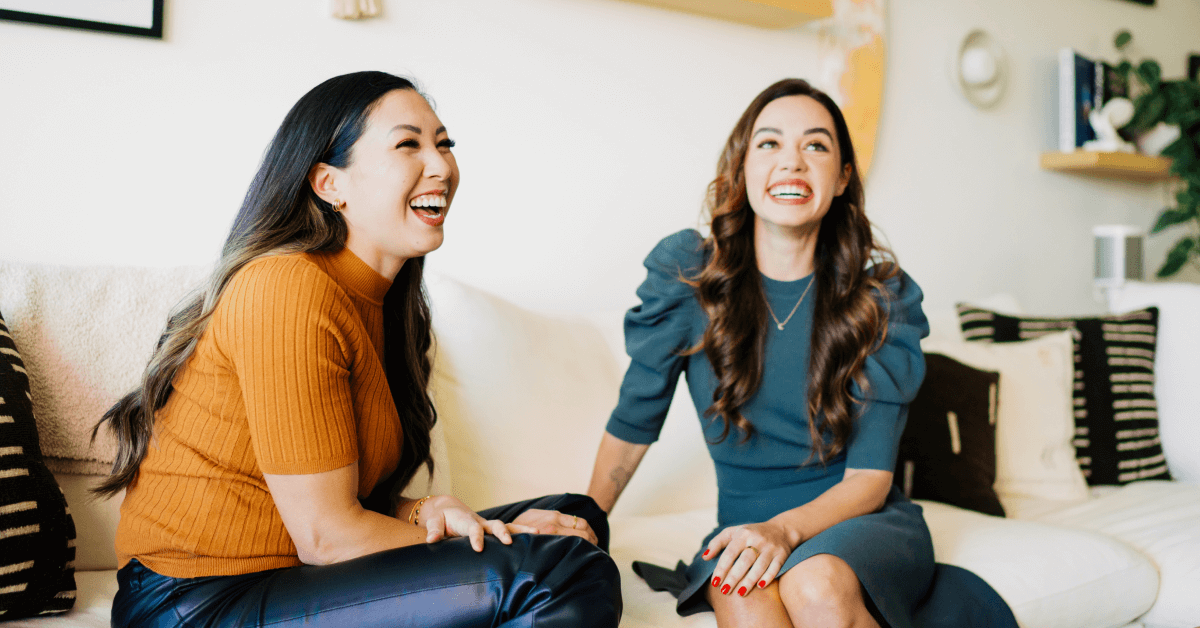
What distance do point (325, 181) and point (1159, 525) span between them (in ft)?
5.63

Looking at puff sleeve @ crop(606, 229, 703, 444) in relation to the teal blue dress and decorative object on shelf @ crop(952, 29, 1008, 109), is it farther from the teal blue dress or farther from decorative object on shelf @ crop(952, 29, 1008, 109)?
decorative object on shelf @ crop(952, 29, 1008, 109)

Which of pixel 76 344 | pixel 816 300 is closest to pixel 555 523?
pixel 816 300

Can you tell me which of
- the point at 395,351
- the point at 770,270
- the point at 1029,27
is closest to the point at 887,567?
the point at 770,270

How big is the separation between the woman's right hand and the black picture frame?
113 cm

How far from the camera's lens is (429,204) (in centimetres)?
108

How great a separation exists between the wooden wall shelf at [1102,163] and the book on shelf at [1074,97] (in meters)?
0.06

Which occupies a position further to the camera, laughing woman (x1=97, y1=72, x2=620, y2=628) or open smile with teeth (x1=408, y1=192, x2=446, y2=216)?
open smile with teeth (x1=408, y1=192, x2=446, y2=216)

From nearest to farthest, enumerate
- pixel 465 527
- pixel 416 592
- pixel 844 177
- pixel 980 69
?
pixel 416 592, pixel 465 527, pixel 844 177, pixel 980 69

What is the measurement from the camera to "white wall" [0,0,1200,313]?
1.56 metres

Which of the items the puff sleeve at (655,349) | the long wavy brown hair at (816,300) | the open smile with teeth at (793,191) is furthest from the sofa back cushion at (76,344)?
the open smile with teeth at (793,191)

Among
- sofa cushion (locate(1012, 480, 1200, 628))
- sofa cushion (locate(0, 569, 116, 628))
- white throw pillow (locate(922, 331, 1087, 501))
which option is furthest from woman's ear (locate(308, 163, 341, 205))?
sofa cushion (locate(1012, 480, 1200, 628))

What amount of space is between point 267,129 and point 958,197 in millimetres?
2158

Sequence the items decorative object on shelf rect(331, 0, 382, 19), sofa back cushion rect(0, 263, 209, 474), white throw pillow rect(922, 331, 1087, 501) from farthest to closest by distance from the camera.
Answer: white throw pillow rect(922, 331, 1087, 501), decorative object on shelf rect(331, 0, 382, 19), sofa back cushion rect(0, 263, 209, 474)

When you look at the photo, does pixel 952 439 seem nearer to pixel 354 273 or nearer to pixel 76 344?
pixel 354 273
